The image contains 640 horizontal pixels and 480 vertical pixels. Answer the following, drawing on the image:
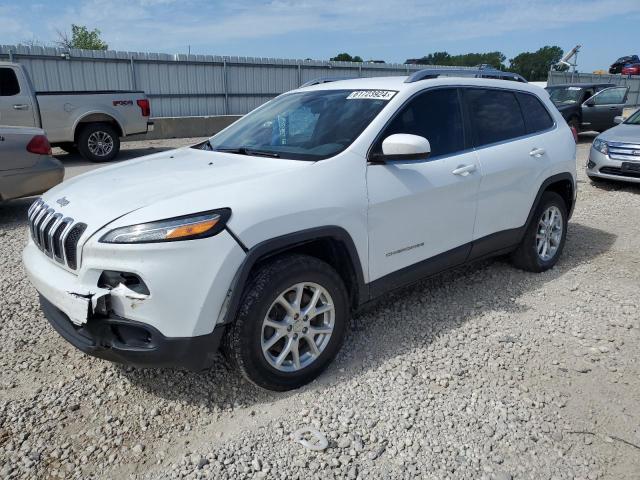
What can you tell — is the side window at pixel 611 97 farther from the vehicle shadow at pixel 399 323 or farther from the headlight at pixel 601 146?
the vehicle shadow at pixel 399 323

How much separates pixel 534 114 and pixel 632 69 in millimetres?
33702

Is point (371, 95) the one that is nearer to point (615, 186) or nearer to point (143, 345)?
point (143, 345)

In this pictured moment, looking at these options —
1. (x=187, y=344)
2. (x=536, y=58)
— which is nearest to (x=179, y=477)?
(x=187, y=344)

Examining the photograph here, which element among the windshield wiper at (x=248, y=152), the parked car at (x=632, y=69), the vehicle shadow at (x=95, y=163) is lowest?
the vehicle shadow at (x=95, y=163)

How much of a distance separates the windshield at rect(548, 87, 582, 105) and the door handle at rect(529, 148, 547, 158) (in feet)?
39.5

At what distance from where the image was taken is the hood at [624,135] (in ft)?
28.0

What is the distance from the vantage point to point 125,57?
16.1 m

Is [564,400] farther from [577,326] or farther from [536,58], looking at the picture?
[536,58]

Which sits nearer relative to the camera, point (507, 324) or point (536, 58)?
point (507, 324)

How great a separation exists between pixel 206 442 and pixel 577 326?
109 inches

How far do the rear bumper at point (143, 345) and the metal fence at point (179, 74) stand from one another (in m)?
14.2

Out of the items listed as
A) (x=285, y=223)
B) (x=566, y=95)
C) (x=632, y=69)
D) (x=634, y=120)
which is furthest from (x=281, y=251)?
(x=632, y=69)

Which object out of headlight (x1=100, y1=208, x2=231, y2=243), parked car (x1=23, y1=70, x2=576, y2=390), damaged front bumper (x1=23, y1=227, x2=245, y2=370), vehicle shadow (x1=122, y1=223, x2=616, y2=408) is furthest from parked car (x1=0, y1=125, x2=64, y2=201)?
headlight (x1=100, y1=208, x2=231, y2=243)

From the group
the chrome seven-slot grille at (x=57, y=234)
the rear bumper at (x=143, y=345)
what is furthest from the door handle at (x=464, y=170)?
the chrome seven-slot grille at (x=57, y=234)
